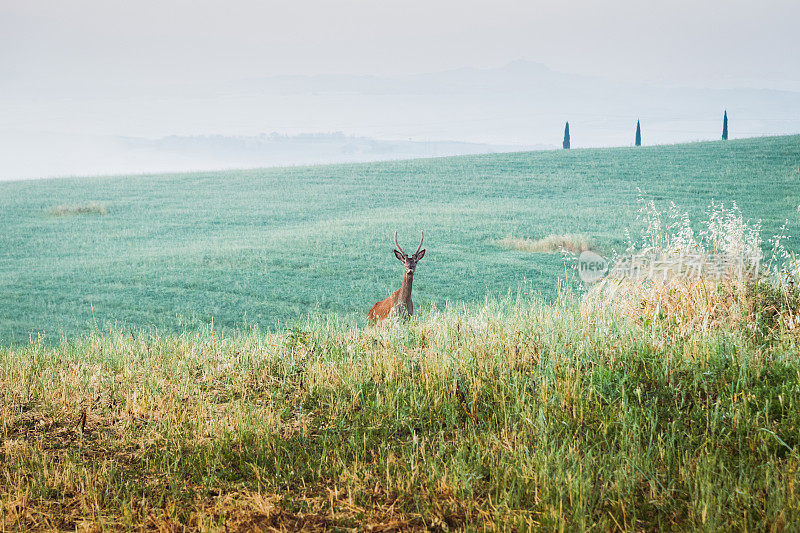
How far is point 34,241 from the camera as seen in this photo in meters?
19.4

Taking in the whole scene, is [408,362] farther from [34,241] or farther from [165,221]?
[165,221]

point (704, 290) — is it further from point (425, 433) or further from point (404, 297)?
point (425, 433)

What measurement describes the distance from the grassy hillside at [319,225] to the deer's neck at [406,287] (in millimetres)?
2531

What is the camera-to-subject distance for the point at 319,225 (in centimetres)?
2022

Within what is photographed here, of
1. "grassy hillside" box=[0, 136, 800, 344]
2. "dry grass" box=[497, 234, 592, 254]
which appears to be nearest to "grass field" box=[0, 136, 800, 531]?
"grassy hillside" box=[0, 136, 800, 344]

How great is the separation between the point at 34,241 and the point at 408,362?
1843 centimetres

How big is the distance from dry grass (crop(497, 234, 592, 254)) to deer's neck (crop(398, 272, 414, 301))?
29.2 ft

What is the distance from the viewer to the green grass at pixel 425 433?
9.68ft

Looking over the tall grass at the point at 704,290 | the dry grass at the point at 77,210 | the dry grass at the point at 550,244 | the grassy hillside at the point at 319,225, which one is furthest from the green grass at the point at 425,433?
the dry grass at the point at 77,210

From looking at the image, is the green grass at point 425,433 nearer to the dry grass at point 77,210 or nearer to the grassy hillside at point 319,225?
the grassy hillside at point 319,225

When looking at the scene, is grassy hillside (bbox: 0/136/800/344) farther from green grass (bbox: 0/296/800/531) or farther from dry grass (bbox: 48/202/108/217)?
green grass (bbox: 0/296/800/531)

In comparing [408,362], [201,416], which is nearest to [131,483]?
[201,416]

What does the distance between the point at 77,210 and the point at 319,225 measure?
11.4 m

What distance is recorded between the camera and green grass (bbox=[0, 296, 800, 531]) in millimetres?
2949
